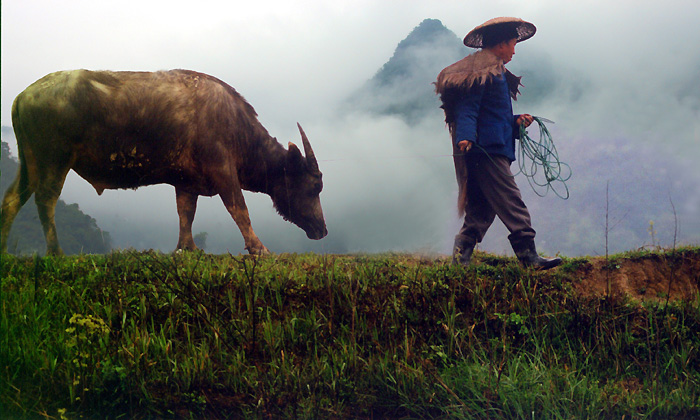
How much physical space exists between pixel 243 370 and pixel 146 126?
3362 millimetres

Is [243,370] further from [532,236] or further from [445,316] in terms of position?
[532,236]

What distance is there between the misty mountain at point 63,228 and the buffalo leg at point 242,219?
1.27 meters

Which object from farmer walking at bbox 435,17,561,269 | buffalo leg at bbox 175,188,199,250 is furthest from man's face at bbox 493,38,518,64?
buffalo leg at bbox 175,188,199,250

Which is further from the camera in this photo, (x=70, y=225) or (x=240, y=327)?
(x=70, y=225)

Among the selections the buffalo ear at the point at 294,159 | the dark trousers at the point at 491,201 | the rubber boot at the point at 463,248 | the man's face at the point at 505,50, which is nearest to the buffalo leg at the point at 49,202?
the buffalo ear at the point at 294,159

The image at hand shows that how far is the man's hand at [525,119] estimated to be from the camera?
457 centimetres

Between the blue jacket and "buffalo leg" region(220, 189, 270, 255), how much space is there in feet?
7.78

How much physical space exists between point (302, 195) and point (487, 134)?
2.53 m

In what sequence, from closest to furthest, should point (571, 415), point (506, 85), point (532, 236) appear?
1. point (571, 415)
2. point (532, 236)
3. point (506, 85)

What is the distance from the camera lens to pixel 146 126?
509 cm

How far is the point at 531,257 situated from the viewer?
423cm

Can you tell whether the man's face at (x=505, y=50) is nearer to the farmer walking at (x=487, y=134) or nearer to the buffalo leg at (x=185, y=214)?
the farmer walking at (x=487, y=134)

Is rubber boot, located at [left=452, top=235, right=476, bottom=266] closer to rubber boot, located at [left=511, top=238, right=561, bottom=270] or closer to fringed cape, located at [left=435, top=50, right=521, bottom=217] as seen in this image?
fringed cape, located at [left=435, top=50, right=521, bottom=217]

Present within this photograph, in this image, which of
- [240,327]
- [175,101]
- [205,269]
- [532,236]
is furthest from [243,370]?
[175,101]
